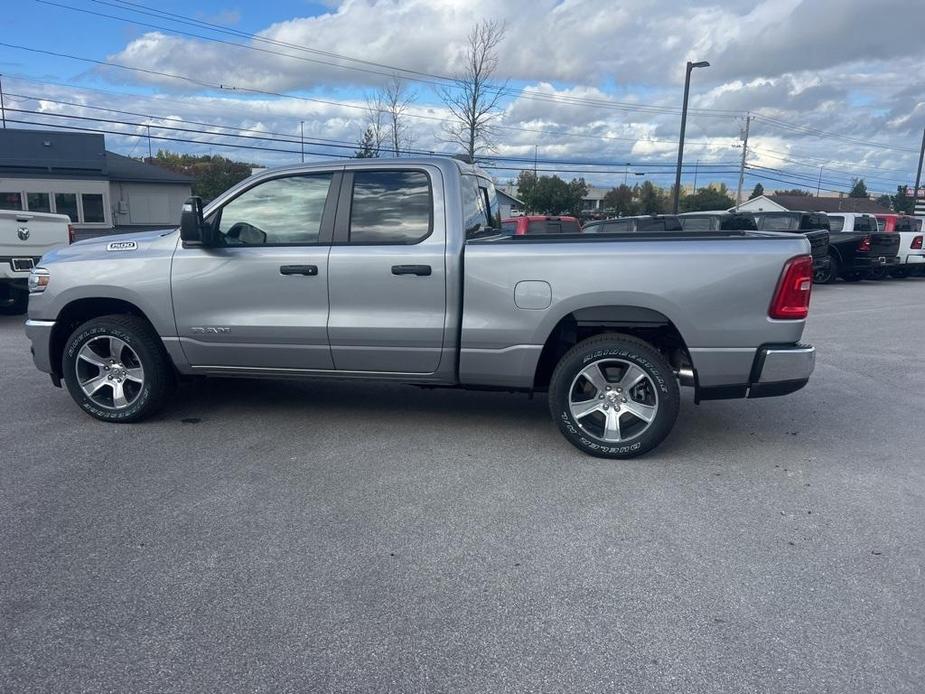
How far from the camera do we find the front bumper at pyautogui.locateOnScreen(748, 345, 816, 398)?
15.8 feet

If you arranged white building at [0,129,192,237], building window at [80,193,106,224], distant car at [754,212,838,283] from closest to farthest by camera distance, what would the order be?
distant car at [754,212,838,283], white building at [0,129,192,237], building window at [80,193,106,224]

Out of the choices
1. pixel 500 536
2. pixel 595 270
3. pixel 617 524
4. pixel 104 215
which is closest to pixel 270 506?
pixel 500 536

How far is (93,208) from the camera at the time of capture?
32750 mm

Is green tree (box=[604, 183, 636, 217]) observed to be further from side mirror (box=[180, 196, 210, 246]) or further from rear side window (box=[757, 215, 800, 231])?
side mirror (box=[180, 196, 210, 246])

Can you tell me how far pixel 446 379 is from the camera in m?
5.38

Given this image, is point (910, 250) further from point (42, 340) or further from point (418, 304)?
point (42, 340)

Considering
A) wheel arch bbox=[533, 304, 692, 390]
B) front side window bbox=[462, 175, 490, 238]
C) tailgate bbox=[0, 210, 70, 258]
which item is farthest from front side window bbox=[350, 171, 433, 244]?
tailgate bbox=[0, 210, 70, 258]

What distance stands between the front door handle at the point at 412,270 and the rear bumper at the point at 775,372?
203 centimetres

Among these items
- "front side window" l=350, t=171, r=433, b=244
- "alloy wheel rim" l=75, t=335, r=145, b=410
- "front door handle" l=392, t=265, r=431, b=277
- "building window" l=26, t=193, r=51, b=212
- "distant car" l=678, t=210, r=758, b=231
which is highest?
"front side window" l=350, t=171, r=433, b=244

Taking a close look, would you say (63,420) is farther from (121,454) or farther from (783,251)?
(783,251)

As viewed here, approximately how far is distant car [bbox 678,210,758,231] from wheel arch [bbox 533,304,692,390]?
11.2m

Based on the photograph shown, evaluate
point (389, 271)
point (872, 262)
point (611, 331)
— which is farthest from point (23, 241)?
point (872, 262)

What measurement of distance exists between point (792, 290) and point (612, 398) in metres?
1.32

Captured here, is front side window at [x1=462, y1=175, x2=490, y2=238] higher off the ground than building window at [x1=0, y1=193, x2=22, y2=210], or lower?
higher
